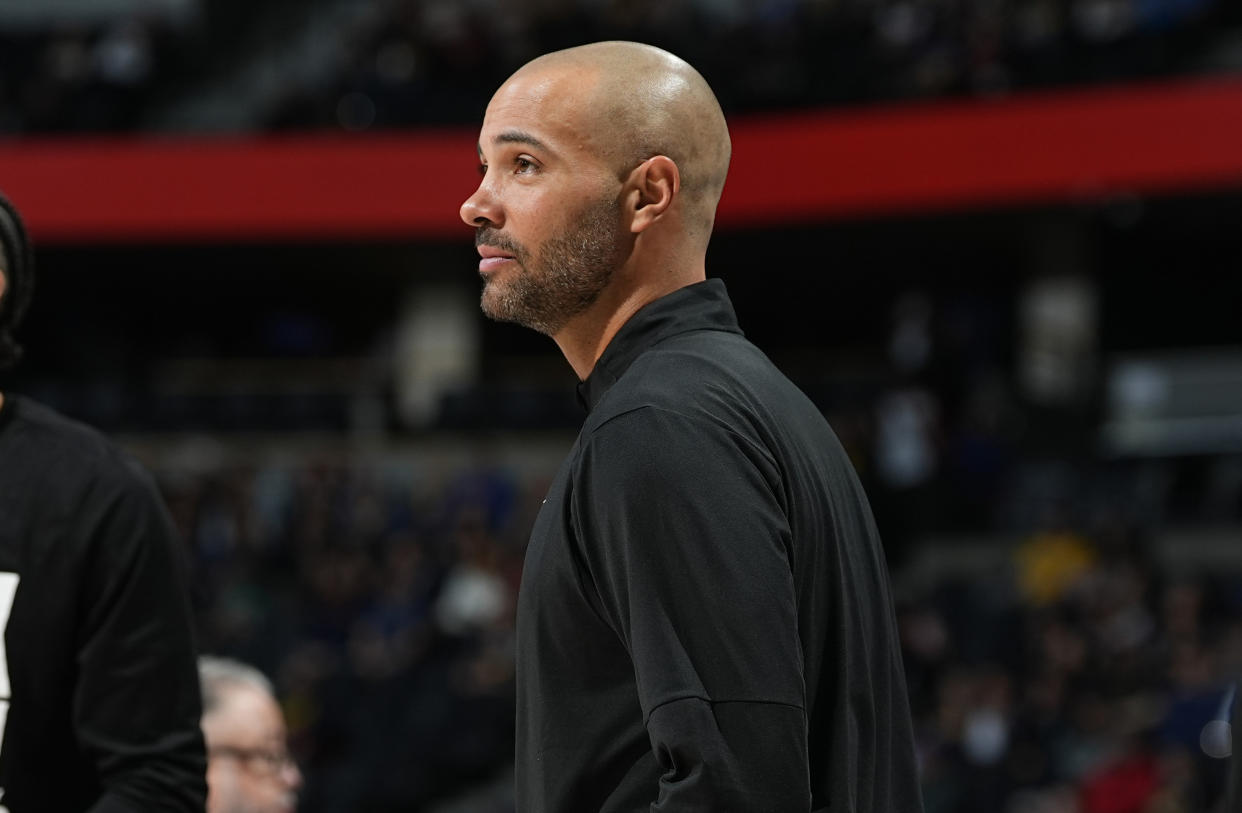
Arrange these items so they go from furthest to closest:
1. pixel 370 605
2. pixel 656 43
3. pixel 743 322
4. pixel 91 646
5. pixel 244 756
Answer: pixel 743 322 → pixel 656 43 → pixel 370 605 → pixel 244 756 → pixel 91 646

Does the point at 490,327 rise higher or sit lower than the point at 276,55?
lower

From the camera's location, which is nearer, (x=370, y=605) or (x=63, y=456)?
(x=63, y=456)

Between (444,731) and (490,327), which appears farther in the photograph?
(490,327)

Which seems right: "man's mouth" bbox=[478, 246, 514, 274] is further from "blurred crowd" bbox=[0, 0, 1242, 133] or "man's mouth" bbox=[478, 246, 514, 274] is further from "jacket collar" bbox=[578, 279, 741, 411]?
"blurred crowd" bbox=[0, 0, 1242, 133]

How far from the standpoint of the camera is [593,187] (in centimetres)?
162

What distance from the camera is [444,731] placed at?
834 cm

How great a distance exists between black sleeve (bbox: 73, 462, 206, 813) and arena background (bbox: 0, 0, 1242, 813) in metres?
5.61

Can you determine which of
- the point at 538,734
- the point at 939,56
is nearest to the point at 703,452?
the point at 538,734

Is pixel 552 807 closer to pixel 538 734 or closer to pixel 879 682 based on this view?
pixel 538 734

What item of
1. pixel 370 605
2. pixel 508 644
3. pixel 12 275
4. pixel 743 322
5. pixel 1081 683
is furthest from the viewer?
pixel 743 322

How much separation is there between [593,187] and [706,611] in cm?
45

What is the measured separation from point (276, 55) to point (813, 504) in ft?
50.9

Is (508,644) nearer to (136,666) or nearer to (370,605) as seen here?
(370,605)

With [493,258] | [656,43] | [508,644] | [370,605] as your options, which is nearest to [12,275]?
[493,258]
